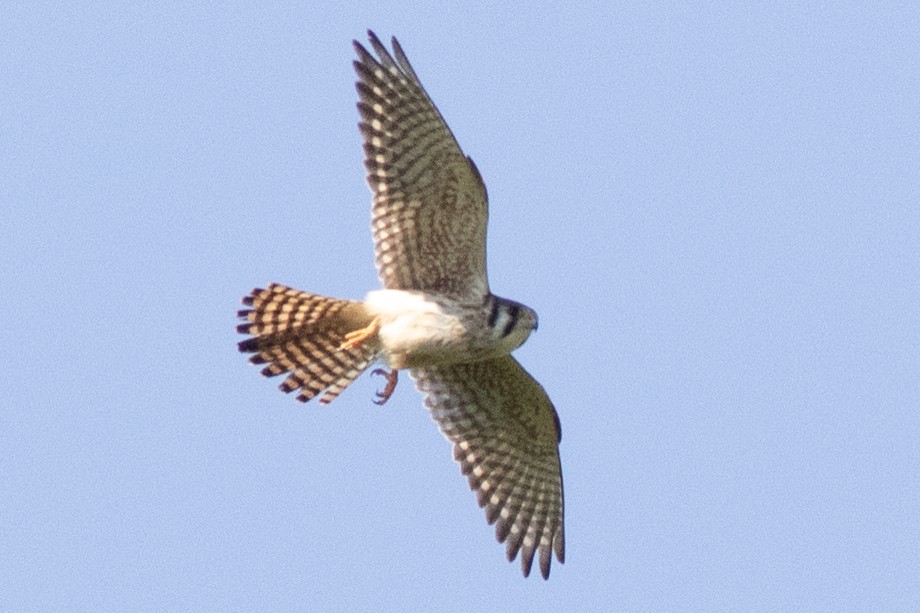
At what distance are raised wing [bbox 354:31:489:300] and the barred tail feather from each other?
43 cm

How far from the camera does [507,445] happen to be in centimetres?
1388

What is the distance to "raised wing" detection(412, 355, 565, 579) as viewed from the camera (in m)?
13.6

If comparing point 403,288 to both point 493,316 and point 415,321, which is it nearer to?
point 415,321

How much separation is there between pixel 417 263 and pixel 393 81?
4.03ft

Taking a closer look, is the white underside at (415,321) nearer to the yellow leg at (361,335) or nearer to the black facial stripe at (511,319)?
the yellow leg at (361,335)

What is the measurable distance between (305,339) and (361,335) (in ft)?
1.27

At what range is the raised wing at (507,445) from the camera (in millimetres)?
13609

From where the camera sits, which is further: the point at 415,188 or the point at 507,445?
the point at 507,445

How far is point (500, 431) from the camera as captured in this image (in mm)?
13828

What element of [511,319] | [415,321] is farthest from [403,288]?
[511,319]

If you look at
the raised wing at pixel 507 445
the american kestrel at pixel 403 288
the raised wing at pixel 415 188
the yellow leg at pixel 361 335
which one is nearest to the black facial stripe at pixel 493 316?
the american kestrel at pixel 403 288

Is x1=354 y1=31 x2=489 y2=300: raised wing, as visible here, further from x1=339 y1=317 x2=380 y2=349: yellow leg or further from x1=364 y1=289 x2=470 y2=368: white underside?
x1=339 y1=317 x2=380 y2=349: yellow leg

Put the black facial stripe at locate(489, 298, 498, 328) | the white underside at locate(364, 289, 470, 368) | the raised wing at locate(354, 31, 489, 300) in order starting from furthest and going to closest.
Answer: the black facial stripe at locate(489, 298, 498, 328)
the white underside at locate(364, 289, 470, 368)
the raised wing at locate(354, 31, 489, 300)

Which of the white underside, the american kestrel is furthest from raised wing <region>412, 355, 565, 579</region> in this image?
the white underside
